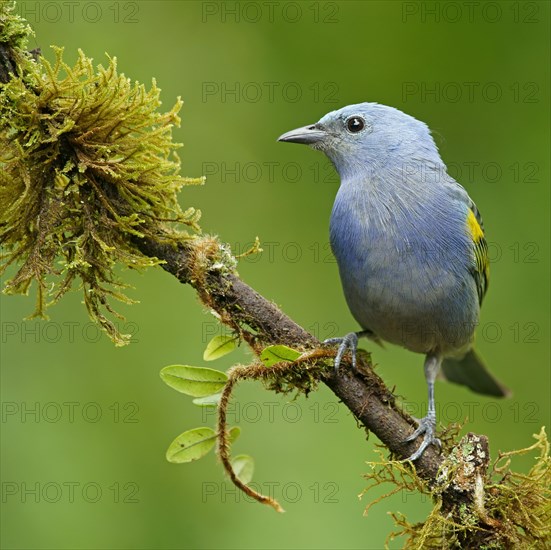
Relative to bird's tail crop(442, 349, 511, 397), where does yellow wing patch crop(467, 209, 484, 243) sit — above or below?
above

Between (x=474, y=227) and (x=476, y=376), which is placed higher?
(x=474, y=227)

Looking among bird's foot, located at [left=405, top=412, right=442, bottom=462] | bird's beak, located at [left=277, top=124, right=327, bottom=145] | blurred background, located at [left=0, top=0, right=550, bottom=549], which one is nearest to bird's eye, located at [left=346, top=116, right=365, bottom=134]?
bird's beak, located at [left=277, top=124, right=327, bottom=145]

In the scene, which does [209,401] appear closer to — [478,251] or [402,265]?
[402,265]

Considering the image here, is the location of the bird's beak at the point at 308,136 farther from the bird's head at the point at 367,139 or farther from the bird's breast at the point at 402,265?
the bird's breast at the point at 402,265

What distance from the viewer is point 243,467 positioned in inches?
129

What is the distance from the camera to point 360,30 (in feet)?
20.8

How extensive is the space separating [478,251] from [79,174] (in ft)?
8.29

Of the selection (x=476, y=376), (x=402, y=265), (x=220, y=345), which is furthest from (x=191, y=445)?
(x=476, y=376)

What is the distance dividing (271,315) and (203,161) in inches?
138

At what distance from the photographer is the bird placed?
4.27 m

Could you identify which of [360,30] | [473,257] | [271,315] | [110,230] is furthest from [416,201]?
[360,30]

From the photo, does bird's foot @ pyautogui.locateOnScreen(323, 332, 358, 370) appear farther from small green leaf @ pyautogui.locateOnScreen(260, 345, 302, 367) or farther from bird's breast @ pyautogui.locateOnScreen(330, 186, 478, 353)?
bird's breast @ pyautogui.locateOnScreen(330, 186, 478, 353)

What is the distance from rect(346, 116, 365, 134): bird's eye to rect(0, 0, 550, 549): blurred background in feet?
4.68

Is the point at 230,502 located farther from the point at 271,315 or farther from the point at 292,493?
the point at 271,315
